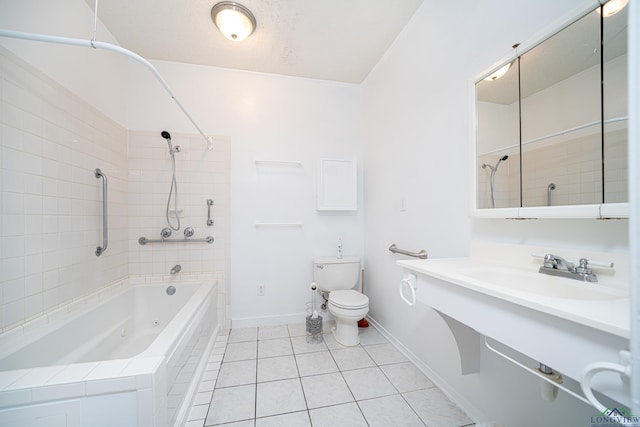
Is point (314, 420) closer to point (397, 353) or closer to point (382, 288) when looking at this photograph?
point (397, 353)

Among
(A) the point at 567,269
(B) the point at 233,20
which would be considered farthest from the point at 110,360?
(B) the point at 233,20

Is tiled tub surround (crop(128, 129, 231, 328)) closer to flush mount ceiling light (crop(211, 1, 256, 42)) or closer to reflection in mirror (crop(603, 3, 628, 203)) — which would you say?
flush mount ceiling light (crop(211, 1, 256, 42))

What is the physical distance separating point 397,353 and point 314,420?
0.90 metres

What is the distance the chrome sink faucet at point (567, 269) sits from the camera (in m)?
0.79

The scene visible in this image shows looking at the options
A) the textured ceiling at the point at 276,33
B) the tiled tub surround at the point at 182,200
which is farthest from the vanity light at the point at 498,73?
the tiled tub surround at the point at 182,200

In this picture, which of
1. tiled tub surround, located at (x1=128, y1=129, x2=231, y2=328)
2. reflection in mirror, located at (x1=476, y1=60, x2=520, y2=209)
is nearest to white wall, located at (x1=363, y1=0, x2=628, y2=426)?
reflection in mirror, located at (x1=476, y1=60, x2=520, y2=209)

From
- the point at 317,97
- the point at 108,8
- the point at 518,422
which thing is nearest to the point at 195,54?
the point at 108,8

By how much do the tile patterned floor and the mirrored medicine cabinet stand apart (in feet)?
3.87

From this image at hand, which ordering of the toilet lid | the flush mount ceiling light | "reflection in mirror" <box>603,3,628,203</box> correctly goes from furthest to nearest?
the toilet lid
the flush mount ceiling light
"reflection in mirror" <box>603,3,628,203</box>

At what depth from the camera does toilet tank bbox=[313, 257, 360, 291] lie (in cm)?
227

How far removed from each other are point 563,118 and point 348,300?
168cm

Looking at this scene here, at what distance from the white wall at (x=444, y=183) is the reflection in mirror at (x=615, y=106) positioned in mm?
139

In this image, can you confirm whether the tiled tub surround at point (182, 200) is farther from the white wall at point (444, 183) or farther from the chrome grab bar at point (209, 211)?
the white wall at point (444, 183)

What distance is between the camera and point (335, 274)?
7.48 feet
